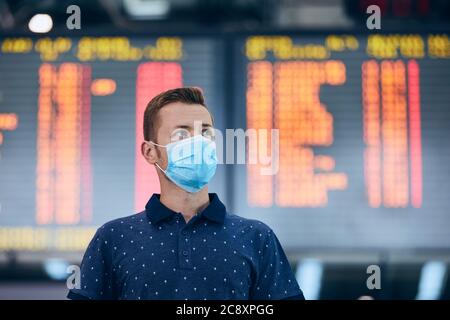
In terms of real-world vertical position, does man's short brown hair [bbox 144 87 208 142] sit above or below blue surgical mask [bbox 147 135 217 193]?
above

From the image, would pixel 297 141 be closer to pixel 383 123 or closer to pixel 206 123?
pixel 383 123

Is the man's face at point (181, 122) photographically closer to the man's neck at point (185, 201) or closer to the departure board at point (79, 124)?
the man's neck at point (185, 201)

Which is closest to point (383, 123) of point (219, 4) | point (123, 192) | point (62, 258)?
point (219, 4)

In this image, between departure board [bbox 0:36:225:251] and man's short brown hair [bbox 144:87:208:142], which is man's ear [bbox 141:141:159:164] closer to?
man's short brown hair [bbox 144:87:208:142]

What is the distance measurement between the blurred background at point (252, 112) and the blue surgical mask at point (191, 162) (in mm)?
890

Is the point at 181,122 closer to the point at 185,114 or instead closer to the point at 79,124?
the point at 185,114

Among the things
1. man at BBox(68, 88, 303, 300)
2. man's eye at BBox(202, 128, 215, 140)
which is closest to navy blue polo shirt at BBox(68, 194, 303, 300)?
man at BBox(68, 88, 303, 300)

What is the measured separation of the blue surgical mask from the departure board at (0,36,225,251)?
864mm

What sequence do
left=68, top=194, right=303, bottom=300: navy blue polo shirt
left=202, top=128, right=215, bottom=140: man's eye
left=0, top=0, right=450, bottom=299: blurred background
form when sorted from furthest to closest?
left=0, top=0, right=450, bottom=299: blurred background, left=202, top=128, right=215, bottom=140: man's eye, left=68, top=194, right=303, bottom=300: navy blue polo shirt

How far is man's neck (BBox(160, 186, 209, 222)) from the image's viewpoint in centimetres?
140

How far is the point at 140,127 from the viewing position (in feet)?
8.23

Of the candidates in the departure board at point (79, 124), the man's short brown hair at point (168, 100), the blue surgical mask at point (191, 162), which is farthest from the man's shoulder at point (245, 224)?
the departure board at point (79, 124)

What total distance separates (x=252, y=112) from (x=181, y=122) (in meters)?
1.07

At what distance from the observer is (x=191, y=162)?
1504 mm
